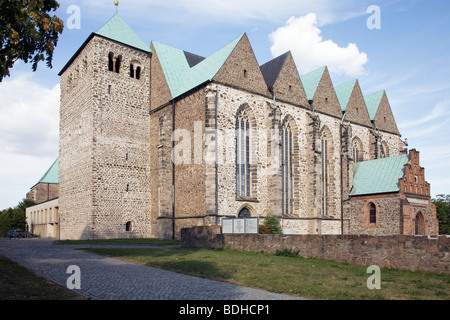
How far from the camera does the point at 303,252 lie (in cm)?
1688

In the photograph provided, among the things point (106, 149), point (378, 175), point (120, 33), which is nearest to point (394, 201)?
point (378, 175)

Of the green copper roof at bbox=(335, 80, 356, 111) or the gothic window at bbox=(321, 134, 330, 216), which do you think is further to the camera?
the green copper roof at bbox=(335, 80, 356, 111)

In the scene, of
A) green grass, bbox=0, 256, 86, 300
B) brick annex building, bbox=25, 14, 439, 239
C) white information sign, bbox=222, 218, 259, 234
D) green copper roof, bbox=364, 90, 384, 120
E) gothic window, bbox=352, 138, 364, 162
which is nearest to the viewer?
green grass, bbox=0, 256, 86, 300

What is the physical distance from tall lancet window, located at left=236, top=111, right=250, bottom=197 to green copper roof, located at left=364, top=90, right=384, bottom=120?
21.6 metres

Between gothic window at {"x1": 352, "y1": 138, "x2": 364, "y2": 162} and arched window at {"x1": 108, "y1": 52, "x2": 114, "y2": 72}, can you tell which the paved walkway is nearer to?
arched window at {"x1": 108, "y1": 52, "x2": 114, "y2": 72}

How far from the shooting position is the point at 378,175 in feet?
121

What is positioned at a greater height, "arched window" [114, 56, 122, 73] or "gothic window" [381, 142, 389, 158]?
"arched window" [114, 56, 122, 73]

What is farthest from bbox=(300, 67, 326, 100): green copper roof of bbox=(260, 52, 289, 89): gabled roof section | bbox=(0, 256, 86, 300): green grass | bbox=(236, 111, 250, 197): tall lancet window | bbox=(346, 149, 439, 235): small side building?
bbox=(0, 256, 86, 300): green grass

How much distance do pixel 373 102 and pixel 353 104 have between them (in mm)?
6202

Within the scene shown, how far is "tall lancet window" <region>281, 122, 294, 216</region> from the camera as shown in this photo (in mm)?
33844

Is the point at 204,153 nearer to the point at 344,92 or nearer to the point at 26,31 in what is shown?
the point at 26,31

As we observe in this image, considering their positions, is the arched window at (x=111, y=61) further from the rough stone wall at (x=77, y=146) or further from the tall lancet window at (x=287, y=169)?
the tall lancet window at (x=287, y=169)

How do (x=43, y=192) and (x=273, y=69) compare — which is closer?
(x=273, y=69)
